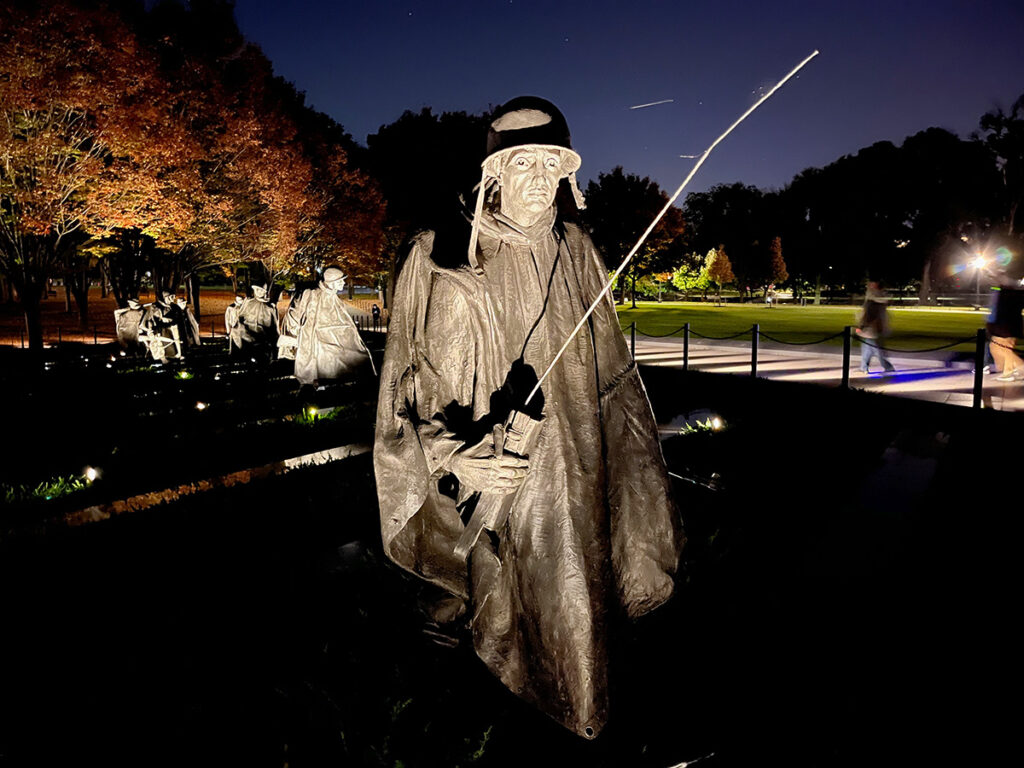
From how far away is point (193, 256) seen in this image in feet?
83.0

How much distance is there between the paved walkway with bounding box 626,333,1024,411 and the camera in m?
10.7

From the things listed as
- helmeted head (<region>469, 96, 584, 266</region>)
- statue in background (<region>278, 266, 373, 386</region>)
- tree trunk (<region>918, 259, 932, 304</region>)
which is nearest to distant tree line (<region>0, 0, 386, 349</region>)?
statue in background (<region>278, 266, 373, 386</region>)

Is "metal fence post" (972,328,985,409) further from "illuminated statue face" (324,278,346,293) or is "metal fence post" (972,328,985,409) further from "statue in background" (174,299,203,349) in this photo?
"statue in background" (174,299,203,349)

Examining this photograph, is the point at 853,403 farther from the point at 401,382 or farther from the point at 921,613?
the point at 401,382

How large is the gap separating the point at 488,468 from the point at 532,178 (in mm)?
1001

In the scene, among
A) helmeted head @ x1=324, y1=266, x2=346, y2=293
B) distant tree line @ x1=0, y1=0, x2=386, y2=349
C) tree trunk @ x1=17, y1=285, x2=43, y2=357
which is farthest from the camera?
tree trunk @ x1=17, y1=285, x2=43, y2=357

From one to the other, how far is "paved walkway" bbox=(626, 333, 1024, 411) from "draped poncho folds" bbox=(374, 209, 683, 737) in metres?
9.46

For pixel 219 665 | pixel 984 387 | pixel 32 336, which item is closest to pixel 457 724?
pixel 219 665

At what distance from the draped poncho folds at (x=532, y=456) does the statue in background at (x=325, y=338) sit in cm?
994

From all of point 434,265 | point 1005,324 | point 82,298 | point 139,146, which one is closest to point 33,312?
point 139,146

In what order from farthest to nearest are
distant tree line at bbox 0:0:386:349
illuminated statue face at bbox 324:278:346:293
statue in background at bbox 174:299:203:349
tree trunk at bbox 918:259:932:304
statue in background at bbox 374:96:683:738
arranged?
tree trunk at bbox 918:259:932:304 < statue in background at bbox 174:299:203:349 < distant tree line at bbox 0:0:386:349 < illuminated statue face at bbox 324:278:346:293 < statue in background at bbox 374:96:683:738

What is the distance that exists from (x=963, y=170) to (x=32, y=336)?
184ft

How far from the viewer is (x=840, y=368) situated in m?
14.3

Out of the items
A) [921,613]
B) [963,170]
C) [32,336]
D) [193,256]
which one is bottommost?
[921,613]
